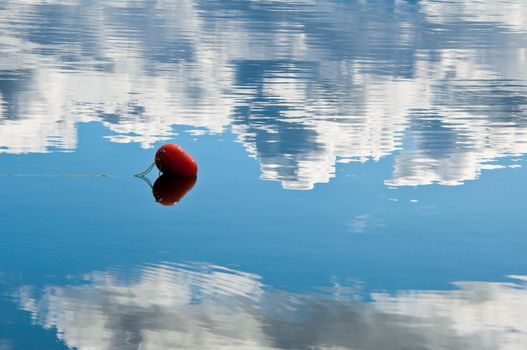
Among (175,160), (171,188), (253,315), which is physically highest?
(253,315)

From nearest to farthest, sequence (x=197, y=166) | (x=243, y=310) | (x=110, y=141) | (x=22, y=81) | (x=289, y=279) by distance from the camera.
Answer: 1. (x=243, y=310)
2. (x=289, y=279)
3. (x=197, y=166)
4. (x=110, y=141)
5. (x=22, y=81)

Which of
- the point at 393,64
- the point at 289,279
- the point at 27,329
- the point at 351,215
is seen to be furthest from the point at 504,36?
the point at 27,329

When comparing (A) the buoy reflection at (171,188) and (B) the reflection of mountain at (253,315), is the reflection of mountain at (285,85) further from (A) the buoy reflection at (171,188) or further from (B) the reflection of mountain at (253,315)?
(B) the reflection of mountain at (253,315)

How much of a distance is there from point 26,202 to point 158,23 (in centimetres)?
1758

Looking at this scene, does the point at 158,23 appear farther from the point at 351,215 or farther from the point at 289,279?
Answer: the point at 289,279

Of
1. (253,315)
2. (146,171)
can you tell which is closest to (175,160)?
(146,171)

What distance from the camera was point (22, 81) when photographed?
19828 millimetres

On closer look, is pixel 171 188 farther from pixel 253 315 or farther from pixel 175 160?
pixel 253 315

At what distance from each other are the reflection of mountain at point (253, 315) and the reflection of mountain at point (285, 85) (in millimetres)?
4017

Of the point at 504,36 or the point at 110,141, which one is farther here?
the point at 504,36

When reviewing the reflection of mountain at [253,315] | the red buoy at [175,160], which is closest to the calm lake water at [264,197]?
the reflection of mountain at [253,315]

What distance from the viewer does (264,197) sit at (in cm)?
1308

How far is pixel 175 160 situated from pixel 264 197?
4.63 ft

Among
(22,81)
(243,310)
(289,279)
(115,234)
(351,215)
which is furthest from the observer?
(22,81)
